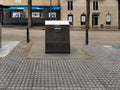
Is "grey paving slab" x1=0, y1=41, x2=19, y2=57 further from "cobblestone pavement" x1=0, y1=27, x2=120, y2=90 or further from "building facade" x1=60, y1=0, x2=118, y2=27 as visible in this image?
"building facade" x1=60, y1=0, x2=118, y2=27

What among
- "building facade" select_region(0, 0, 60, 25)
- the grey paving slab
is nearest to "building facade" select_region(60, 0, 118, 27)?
"building facade" select_region(0, 0, 60, 25)

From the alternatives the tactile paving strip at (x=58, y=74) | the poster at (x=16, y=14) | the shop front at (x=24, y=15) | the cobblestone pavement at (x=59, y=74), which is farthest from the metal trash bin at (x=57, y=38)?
the poster at (x=16, y=14)

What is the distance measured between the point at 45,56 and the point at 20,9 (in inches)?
1877

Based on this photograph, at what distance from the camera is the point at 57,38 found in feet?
43.3

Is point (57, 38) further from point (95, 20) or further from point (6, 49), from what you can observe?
point (95, 20)

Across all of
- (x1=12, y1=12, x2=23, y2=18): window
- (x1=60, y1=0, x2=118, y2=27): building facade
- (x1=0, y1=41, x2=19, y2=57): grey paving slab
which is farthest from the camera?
(x1=12, y1=12, x2=23, y2=18): window

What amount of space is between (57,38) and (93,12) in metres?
46.5

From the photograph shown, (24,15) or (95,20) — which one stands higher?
(24,15)

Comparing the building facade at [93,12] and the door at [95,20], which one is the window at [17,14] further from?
the door at [95,20]

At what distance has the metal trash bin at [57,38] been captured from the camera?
1320cm

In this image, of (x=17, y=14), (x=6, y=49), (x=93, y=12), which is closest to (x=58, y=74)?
(x=6, y=49)

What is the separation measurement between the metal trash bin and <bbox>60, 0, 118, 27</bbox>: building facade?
44861mm

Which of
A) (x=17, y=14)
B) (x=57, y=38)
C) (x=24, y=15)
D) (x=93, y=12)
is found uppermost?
(x=93, y=12)

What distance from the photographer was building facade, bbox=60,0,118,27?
191 feet
